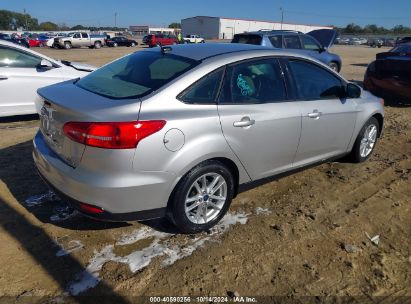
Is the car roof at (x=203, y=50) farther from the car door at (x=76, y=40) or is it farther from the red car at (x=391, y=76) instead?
the car door at (x=76, y=40)

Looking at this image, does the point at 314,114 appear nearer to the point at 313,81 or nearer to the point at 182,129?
the point at 313,81

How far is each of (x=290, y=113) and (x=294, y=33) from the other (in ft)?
30.8

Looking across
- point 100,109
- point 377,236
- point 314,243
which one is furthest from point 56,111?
point 377,236

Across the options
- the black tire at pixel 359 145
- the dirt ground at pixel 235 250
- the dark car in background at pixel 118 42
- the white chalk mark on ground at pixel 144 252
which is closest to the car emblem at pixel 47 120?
the dirt ground at pixel 235 250

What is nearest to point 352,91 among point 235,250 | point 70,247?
point 235,250

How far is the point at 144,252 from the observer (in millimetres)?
3217

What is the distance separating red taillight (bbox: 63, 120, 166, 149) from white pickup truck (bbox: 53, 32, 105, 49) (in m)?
43.7

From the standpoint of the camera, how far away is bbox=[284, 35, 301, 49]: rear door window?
1219cm

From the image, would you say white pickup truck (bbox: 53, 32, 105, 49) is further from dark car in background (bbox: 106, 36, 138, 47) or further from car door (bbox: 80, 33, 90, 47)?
dark car in background (bbox: 106, 36, 138, 47)

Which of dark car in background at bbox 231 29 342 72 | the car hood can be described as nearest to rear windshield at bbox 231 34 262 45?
dark car in background at bbox 231 29 342 72

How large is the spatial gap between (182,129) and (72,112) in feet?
2.77

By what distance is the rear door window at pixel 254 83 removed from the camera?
3.48 m

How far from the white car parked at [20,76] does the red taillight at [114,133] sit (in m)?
4.54

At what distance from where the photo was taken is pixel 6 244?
10.6 feet
